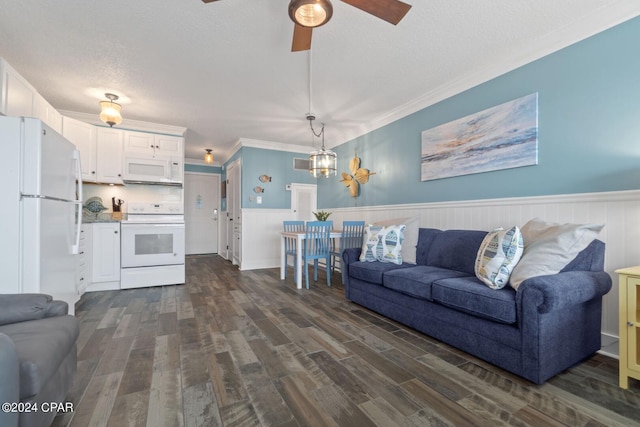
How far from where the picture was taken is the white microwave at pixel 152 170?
13.5 feet

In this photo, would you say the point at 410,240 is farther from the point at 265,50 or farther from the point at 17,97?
the point at 17,97

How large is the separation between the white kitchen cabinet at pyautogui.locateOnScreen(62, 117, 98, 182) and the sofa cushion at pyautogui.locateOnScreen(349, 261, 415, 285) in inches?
152

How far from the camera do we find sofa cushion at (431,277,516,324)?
1.70 m

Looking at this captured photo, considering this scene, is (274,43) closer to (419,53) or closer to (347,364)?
(419,53)

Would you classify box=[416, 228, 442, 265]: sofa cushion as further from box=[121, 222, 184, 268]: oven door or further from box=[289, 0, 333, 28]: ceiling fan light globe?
box=[121, 222, 184, 268]: oven door

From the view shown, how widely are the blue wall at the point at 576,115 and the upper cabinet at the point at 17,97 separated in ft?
14.0

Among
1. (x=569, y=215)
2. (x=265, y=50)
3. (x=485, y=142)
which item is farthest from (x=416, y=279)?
(x=265, y=50)

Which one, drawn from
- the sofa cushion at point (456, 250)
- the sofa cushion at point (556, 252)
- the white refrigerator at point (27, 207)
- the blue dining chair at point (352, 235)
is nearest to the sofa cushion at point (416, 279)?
the sofa cushion at point (456, 250)

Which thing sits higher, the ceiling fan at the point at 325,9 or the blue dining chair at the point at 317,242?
the ceiling fan at the point at 325,9

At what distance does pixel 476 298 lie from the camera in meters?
1.84

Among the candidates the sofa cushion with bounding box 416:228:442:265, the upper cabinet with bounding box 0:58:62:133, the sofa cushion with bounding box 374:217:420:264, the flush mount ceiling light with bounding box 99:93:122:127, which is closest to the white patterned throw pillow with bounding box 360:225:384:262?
the sofa cushion with bounding box 374:217:420:264

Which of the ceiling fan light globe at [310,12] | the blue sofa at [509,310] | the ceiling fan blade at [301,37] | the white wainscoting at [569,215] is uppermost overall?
the ceiling fan blade at [301,37]

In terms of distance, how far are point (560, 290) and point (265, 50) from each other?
9.36 feet

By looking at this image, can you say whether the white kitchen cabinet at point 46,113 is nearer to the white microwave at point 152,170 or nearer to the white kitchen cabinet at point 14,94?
the white kitchen cabinet at point 14,94
